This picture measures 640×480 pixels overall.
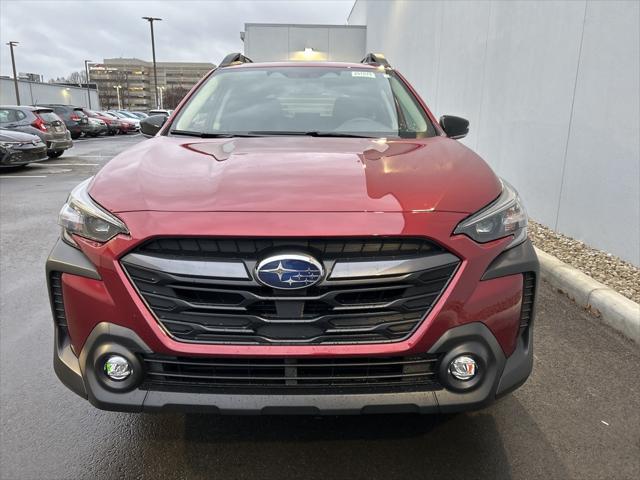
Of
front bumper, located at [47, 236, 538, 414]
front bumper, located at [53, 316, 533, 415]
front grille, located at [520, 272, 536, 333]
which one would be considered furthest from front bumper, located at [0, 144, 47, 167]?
front grille, located at [520, 272, 536, 333]

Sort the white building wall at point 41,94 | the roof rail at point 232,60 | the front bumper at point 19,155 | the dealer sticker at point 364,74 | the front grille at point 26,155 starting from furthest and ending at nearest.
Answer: the white building wall at point 41,94 < the front grille at point 26,155 < the front bumper at point 19,155 < the roof rail at point 232,60 < the dealer sticker at point 364,74

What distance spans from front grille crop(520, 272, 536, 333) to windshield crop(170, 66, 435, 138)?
1.27m

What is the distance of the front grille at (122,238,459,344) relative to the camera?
71.4 inches

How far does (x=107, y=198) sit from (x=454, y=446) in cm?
186

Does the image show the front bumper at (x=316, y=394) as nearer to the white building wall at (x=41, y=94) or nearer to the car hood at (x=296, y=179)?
the car hood at (x=296, y=179)

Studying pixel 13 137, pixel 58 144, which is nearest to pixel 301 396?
pixel 13 137

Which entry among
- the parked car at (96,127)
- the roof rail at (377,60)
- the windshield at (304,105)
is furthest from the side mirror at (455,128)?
the parked car at (96,127)

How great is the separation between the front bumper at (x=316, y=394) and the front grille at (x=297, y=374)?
3cm

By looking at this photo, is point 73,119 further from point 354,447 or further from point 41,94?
point 41,94

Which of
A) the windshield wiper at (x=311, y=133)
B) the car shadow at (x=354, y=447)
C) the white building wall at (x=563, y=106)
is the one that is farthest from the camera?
the white building wall at (x=563, y=106)

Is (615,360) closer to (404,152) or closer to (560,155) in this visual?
(404,152)

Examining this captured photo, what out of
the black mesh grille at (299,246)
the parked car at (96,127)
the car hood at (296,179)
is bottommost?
the parked car at (96,127)

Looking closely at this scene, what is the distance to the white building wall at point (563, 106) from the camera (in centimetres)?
451

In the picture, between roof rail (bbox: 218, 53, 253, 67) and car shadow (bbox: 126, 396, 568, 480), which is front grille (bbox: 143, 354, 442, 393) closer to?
car shadow (bbox: 126, 396, 568, 480)
